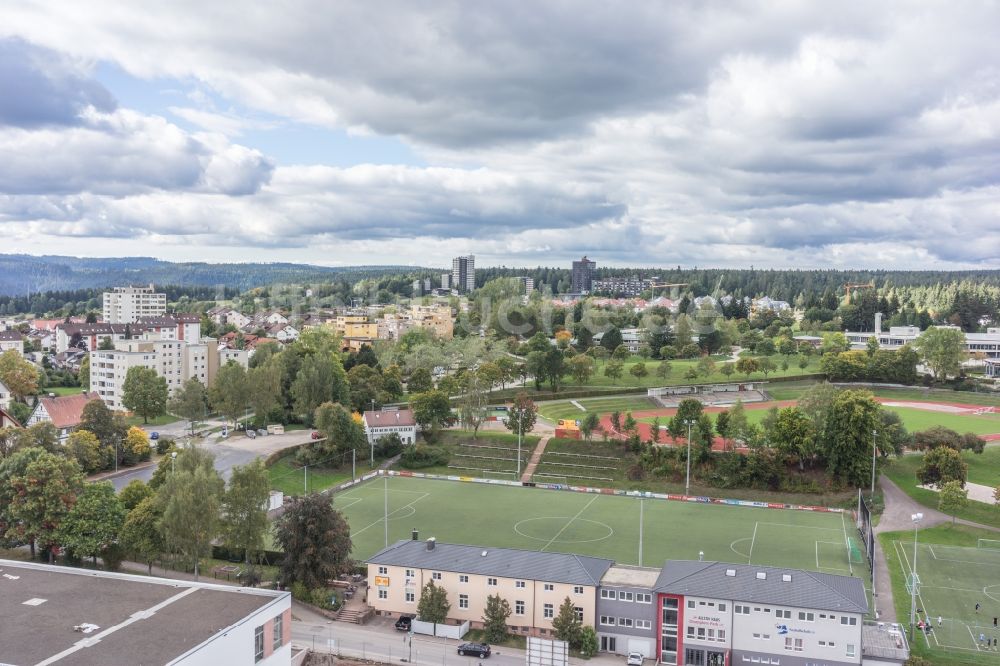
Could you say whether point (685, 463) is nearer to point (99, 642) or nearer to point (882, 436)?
point (882, 436)

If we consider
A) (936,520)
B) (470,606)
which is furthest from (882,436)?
(470,606)

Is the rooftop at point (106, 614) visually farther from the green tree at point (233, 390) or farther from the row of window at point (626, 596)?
the green tree at point (233, 390)

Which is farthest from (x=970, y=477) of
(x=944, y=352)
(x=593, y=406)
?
(x=944, y=352)

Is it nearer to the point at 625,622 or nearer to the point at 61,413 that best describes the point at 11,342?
the point at 61,413

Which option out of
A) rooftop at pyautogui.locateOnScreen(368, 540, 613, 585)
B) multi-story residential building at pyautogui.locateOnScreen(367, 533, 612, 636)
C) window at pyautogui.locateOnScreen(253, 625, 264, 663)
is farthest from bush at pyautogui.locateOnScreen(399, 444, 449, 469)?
window at pyautogui.locateOnScreen(253, 625, 264, 663)

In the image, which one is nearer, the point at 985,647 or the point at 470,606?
the point at 985,647

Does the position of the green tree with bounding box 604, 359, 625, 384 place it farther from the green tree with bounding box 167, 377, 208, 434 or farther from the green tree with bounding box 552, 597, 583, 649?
the green tree with bounding box 552, 597, 583, 649
